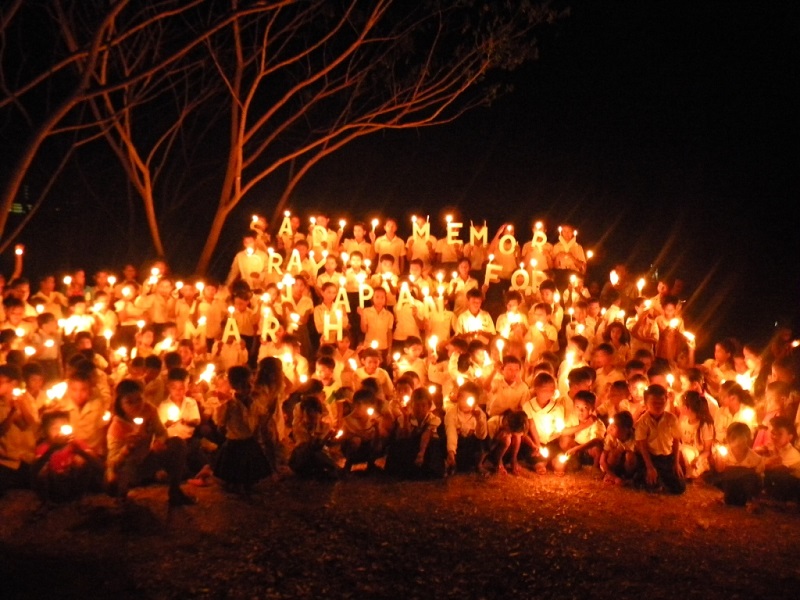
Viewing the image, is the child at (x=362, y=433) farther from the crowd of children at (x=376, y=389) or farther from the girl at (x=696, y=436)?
the girl at (x=696, y=436)

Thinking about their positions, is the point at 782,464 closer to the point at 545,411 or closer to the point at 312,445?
the point at 545,411

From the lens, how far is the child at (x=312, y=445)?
7.39 m

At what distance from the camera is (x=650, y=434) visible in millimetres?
7559

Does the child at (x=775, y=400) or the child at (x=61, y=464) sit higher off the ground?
the child at (x=775, y=400)

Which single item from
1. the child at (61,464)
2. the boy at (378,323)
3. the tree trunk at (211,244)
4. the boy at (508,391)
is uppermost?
the tree trunk at (211,244)

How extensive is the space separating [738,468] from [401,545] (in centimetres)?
335

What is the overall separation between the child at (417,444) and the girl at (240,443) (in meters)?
1.28

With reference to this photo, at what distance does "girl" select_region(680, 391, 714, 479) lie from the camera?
759cm

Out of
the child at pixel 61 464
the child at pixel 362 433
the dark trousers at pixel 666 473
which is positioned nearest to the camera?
the child at pixel 61 464

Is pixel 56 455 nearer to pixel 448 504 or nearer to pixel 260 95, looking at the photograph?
pixel 448 504

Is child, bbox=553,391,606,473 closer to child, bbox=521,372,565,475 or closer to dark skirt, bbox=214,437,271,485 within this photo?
child, bbox=521,372,565,475

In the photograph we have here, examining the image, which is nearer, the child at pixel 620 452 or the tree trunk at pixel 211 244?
the child at pixel 620 452

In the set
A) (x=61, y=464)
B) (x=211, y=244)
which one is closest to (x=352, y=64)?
(x=211, y=244)

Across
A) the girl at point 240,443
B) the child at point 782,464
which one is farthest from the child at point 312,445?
the child at point 782,464
